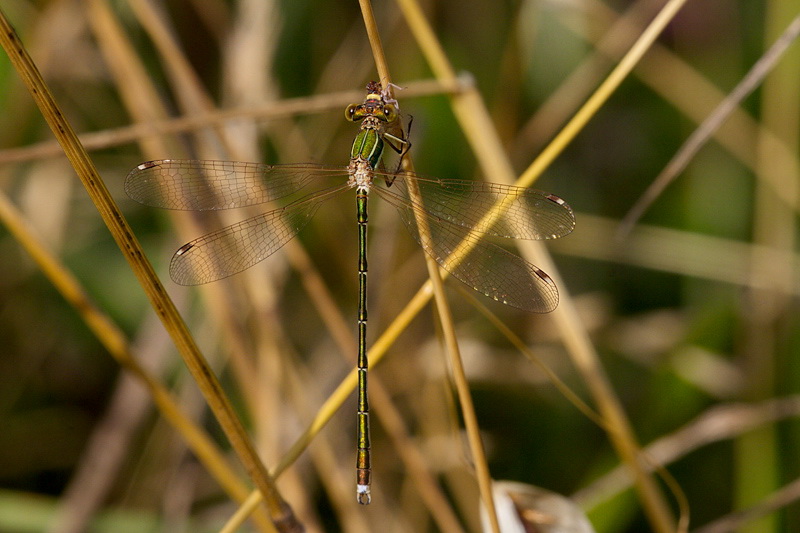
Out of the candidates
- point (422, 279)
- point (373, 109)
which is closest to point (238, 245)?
point (373, 109)

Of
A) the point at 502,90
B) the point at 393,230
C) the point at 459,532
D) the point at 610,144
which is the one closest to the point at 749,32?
the point at 610,144

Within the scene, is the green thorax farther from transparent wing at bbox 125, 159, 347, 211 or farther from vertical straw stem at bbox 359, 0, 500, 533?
vertical straw stem at bbox 359, 0, 500, 533

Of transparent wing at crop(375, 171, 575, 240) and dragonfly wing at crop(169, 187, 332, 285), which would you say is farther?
dragonfly wing at crop(169, 187, 332, 285)

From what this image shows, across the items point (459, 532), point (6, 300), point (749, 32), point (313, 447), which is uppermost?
point (749, 32)

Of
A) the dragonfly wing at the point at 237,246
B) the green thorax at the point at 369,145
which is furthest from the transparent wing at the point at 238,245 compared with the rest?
the green thorax at the point at 369,145

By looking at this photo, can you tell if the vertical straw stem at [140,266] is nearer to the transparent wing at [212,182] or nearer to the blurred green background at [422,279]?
the transparent wing at [212,182]

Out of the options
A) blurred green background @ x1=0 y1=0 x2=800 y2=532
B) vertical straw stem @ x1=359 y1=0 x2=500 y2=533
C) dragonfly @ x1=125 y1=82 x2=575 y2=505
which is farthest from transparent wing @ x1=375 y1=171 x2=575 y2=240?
blurred green background @ x1=0 y1=0 x2=800 y2=532

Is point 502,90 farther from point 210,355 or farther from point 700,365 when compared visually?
point 210,355

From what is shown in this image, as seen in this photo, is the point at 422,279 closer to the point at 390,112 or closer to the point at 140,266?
the point at 390,112
